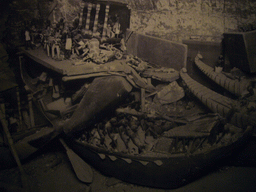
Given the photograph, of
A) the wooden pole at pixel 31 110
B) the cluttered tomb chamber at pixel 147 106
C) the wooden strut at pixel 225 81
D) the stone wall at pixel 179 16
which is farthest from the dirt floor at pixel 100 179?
the stone wall at pixel 179 16

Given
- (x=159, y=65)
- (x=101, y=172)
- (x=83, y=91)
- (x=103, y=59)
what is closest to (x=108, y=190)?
(x=101, y=172)

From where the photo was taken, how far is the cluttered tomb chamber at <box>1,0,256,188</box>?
3.80 m

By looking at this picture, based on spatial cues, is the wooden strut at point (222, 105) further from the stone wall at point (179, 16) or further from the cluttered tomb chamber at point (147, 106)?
the stone wall at point (179, 16)

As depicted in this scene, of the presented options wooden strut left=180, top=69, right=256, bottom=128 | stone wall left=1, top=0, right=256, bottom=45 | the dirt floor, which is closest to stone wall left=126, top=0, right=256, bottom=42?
stone wall left=1, top=0, right=256, bottom=45

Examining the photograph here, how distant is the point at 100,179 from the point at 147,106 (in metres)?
2.36

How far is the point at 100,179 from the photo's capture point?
4.57m

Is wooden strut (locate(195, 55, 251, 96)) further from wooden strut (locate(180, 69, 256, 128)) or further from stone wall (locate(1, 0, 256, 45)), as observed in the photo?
stone wall (locate(1, 0, 256, 45))

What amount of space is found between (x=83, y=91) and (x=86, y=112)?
0.64 m

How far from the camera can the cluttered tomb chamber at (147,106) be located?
380 centimetres

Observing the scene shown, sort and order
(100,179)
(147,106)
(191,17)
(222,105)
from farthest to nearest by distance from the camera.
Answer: (191,17) → (147,106) → (100,179) → (222,105)

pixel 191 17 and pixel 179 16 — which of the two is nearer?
pixel 191 17

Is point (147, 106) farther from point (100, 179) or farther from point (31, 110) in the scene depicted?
point (31, 110)

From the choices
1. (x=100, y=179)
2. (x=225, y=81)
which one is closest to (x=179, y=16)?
(x=225, y=81)

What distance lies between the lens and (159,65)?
6699 mm
